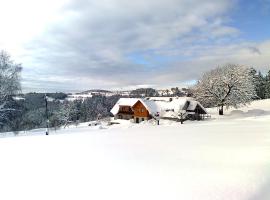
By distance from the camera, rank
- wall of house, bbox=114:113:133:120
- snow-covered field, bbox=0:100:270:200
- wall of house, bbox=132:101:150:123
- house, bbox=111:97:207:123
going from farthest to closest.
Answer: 1. wall of house, bbox=114:113:133:120
2. wall of house, bbox=132:101:150:123
3. house, bbox=111:97:207:123
4. snow-covered field, bbox=0:100:270:200

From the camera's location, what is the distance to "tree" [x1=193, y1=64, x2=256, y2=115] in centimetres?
6272

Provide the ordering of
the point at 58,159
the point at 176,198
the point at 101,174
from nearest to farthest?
the point at 176,198, the point at 101,174, the point at 58,159

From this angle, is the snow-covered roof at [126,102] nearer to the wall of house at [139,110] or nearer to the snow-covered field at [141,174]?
the wall of house at [139,110]

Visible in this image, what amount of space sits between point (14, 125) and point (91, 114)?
77027 millimetres

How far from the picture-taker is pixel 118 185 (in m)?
9.74

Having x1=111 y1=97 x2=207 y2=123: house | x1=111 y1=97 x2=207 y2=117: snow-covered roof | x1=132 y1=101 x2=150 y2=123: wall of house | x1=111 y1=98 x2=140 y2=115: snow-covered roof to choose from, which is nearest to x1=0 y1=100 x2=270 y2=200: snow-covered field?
x1=111 y1=97 x2=207 y2=123: house

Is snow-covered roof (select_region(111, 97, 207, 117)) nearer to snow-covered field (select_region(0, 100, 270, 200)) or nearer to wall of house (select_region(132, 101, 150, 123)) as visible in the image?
wall of house (select_region(132, 101, 150, 123))

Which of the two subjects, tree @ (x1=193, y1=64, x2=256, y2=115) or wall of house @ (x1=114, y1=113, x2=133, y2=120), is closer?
tree @ (x1=193, y1=64, x2=256, y2=115)

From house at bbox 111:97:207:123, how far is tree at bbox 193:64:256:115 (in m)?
3.71

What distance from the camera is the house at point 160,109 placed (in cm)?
6025

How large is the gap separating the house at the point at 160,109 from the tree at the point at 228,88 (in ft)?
12.2

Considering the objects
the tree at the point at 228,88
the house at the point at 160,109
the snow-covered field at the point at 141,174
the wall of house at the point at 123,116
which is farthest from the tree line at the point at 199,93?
the snow-covered field at the point at 141,174

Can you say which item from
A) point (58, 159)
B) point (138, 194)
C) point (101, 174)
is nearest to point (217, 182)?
point (138, 194)

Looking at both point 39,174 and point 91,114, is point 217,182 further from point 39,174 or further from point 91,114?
point 91,114
